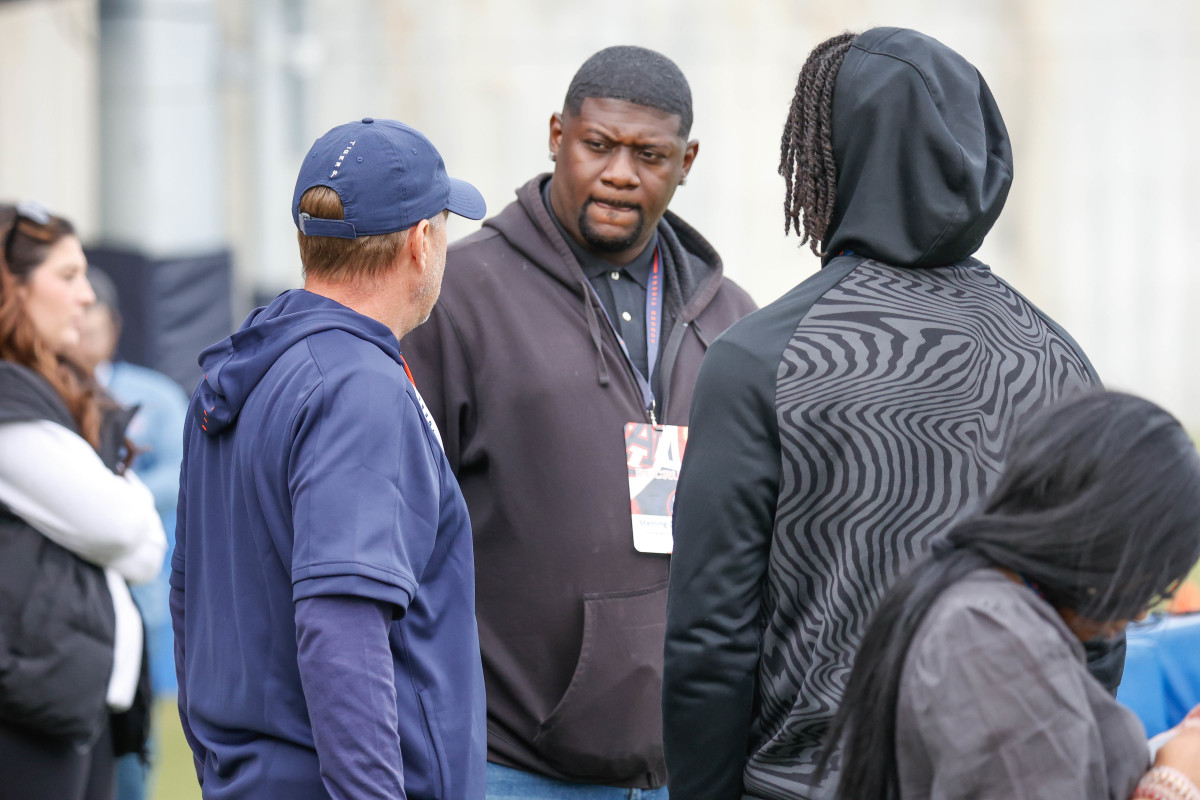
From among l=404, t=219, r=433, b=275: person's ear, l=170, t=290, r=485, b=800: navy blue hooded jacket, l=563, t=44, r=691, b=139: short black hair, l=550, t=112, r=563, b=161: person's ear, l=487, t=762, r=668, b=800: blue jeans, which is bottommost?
l=487, t=762, r=668, b=800: blue jeans

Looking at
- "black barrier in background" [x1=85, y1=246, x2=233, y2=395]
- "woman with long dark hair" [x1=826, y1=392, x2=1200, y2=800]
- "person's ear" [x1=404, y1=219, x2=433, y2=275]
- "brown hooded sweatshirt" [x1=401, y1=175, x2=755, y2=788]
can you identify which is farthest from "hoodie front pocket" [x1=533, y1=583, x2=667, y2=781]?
"black barrier in background" [x1=85, y1=246, x2=233, y2=395]

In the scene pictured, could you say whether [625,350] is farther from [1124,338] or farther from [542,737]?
[1124,338]

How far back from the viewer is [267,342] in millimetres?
1731

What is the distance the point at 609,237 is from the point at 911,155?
95 centimetres

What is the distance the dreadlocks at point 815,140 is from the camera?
180 cm

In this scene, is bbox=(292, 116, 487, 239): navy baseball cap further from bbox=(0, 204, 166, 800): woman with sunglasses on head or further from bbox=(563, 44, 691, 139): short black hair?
bbox=(0, 204, 166, 800): woman with sunglasses on head

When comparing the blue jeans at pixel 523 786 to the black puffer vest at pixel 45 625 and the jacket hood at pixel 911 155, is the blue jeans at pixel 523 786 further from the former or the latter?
the jacket hood at pixel 911 155

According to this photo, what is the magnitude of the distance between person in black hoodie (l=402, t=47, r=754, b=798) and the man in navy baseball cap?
1.87 feet

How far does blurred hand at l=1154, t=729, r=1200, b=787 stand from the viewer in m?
1.25

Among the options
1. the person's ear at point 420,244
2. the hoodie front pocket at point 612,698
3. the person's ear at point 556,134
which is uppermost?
the person's ear at point 556,134

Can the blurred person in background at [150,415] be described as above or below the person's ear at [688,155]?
below

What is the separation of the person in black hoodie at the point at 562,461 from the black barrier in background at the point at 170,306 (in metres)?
4.99

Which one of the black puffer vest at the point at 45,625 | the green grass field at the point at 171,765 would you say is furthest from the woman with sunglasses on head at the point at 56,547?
the green grass field at the point at 171,765

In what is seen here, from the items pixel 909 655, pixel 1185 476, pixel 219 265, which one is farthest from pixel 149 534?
pixel 219 265
